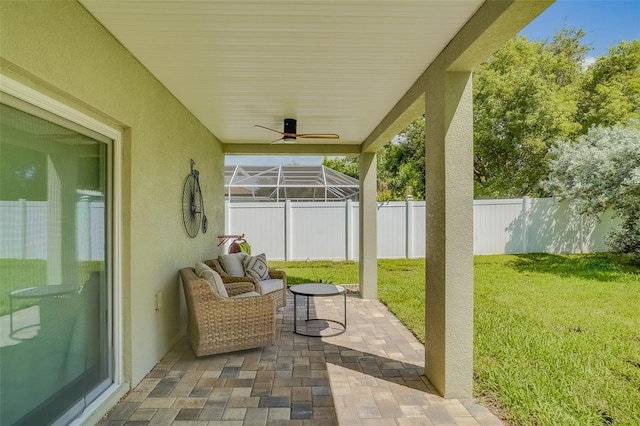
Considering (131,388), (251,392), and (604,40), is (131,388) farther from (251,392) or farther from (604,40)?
(604,40)

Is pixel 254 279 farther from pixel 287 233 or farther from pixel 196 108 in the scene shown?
pixel 287 233

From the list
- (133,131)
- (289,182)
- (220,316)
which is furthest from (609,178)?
(133,131)

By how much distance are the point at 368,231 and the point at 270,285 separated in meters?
2.04

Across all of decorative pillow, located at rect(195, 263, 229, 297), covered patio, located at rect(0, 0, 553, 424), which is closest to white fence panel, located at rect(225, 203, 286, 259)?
covered patio, located at rect(0, 0, 553, 424)

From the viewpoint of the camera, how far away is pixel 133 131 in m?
3.02

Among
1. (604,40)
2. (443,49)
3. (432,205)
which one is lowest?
(432,205)

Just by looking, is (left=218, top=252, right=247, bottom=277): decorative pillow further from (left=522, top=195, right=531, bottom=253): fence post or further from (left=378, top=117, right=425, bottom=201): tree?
(left=378, top=117, right=425, bottom=201): tree

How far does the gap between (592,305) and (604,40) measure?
Result: 41.8ft

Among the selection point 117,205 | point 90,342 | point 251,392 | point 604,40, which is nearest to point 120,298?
point 90,342

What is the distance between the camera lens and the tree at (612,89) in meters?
11.7

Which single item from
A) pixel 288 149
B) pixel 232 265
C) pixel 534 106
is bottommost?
pixel 232 265

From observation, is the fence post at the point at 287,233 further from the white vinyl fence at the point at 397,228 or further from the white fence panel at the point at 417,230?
the white fence panel at the point at 417,230

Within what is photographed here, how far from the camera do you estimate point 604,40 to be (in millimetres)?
→ 13406

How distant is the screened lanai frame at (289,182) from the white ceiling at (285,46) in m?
6.27
